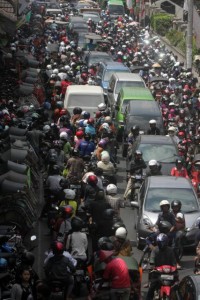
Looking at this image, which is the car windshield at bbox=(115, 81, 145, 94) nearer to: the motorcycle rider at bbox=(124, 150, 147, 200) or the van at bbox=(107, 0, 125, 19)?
the motorcycle rider at bbox=(124, 150, 147, 200)

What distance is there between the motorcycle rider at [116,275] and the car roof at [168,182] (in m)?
6.64

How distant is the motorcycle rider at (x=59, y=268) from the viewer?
610 inches

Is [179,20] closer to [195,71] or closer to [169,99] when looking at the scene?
[195,71]

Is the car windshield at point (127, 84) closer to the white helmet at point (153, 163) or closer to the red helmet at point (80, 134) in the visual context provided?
the red helmet at point (80, 134)

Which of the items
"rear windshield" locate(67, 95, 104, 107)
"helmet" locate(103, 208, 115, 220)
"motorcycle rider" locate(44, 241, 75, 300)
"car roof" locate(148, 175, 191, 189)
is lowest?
"rear windshield" locate(67, 95, 104, 107)

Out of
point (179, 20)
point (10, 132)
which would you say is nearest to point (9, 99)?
point (10, 132)

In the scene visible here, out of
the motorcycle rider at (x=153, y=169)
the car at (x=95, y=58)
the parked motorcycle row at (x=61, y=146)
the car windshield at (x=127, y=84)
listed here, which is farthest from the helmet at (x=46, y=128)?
the car at (x=95, y=58)

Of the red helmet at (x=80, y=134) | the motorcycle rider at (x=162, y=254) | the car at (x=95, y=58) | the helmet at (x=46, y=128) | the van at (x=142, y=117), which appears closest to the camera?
the motorcycle rider at (x=162, y=254)

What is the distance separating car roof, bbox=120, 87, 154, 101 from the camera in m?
33.4

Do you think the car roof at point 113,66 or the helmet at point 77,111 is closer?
the helmet at point 77,111

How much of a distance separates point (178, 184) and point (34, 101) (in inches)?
537

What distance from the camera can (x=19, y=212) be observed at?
19.9 meters

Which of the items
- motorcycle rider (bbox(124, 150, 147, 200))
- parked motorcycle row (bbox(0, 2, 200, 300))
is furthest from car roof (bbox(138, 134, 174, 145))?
motorcycle rider (bbox(124, 150, 147, 200))

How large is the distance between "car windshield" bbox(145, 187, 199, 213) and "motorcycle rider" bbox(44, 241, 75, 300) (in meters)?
→ 5.74
